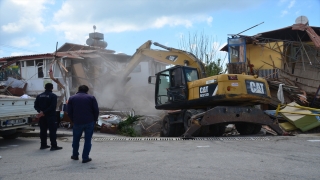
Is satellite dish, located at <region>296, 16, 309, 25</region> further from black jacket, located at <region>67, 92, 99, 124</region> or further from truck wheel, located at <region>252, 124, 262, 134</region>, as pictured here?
black jacket, located at <region>67, 92, 99, 124</region>

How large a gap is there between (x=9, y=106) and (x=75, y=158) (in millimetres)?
4031

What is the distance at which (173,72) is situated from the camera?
12984 millimetres

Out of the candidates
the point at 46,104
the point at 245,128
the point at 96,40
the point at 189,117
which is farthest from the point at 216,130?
the point at 96,40

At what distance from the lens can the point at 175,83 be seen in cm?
1284

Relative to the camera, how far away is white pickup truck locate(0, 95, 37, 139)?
10.1 metres

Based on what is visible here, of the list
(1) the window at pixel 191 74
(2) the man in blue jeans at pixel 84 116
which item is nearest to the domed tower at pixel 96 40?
(1) the window at pixel 191 74

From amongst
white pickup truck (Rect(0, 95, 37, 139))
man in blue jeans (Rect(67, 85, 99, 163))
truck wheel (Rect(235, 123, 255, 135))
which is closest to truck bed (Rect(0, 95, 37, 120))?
white pickup truck (Rect(0, 95, 37, 139))

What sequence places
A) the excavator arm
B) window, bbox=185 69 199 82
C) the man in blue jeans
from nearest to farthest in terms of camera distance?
the man in blue jeans < window, bbox=185 69 199 82 < the excavator arm

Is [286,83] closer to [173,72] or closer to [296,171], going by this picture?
[173,72]

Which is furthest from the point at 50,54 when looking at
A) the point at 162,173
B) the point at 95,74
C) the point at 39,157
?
the point at 162,173

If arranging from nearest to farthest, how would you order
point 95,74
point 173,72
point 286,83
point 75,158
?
point 75,158 → point 173,72 → point 286,83 → point 95,74

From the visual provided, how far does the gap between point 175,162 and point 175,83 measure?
6257mm

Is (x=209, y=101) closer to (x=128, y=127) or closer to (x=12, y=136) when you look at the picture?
(x=128, y=127)

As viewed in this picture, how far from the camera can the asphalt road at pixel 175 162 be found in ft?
19.2
